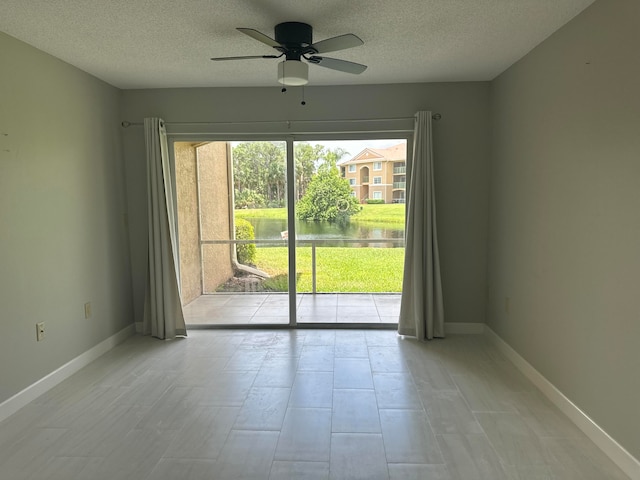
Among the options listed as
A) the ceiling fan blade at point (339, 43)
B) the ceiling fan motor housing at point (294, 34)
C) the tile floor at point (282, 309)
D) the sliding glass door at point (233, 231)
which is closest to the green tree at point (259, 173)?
the sliding glass door at point (233, 231)

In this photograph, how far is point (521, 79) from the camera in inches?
126

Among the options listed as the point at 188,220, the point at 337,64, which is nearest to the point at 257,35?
the point at 337,64

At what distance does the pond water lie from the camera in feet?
13.9

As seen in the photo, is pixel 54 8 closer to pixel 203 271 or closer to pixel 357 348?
pixel 203 271

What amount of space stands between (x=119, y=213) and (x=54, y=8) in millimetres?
2085

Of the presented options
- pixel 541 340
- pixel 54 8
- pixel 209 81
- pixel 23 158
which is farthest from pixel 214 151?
pixel 541 340

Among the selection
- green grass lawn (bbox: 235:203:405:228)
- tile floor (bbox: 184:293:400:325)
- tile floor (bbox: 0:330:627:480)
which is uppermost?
green grass lawn (bbox: 235:203:405:228)

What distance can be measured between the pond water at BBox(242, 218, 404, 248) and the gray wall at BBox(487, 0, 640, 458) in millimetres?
1190

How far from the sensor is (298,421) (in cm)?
251

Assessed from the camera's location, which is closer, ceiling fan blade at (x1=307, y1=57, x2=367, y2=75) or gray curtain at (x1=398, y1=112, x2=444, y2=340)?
ceiling fan blade at (x1=307, y1=57, x2=367, y2=75)

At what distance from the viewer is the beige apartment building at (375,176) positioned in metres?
4.11

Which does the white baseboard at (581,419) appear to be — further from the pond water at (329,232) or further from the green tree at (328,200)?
the green tree at (328,200)

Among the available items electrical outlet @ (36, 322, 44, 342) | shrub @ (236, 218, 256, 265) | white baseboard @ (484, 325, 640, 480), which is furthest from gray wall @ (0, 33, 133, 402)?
white baseboard @ (484, 325, 640, 480)

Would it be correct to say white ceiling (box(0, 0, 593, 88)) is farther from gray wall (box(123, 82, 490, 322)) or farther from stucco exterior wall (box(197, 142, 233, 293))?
stucco exterior wall (box(197, 142, 233, 293))
